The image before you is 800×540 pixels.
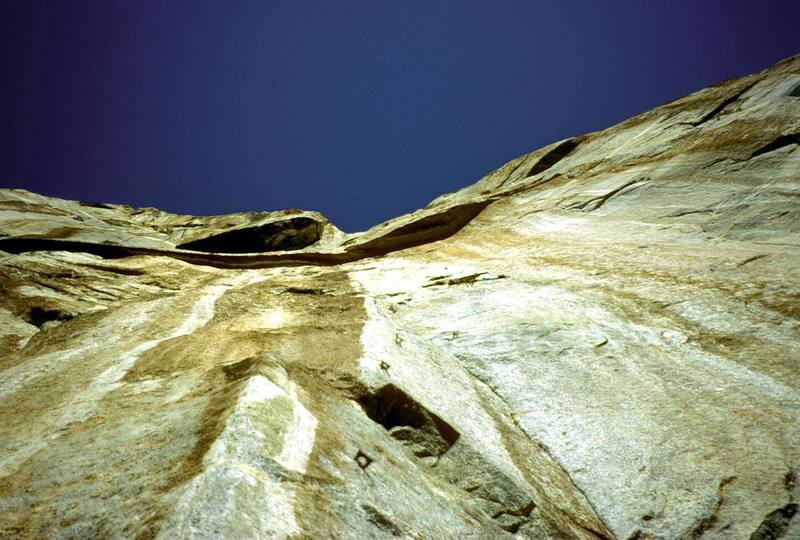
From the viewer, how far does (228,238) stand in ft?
88.2

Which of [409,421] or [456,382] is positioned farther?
[456,382]

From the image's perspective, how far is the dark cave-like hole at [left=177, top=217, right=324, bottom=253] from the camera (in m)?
26.8

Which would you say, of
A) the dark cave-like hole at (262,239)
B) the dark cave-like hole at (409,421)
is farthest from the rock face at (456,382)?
the dark cave-like hole at (262,239)

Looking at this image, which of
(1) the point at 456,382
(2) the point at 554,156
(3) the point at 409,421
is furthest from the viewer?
(2) the point at 554,156

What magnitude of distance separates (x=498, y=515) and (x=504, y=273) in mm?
7335

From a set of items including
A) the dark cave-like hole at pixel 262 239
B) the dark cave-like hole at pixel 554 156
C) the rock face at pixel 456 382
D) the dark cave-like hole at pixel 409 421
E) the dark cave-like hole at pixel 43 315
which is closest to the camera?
the rock face at pixel 456 382

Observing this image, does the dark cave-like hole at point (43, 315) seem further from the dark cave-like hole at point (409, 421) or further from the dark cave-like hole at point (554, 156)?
the dark cave-like hole at point (554, 156)

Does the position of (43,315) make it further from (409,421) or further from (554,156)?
(554,156)

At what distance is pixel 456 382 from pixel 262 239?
73.0 ft

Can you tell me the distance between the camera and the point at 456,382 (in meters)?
7.48

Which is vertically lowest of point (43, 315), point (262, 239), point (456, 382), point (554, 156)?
point (456, 382)

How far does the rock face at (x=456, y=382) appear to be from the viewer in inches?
166

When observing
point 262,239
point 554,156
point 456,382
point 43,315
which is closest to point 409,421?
point 456,382

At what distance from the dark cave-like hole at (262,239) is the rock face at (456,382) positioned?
40.5 ft
